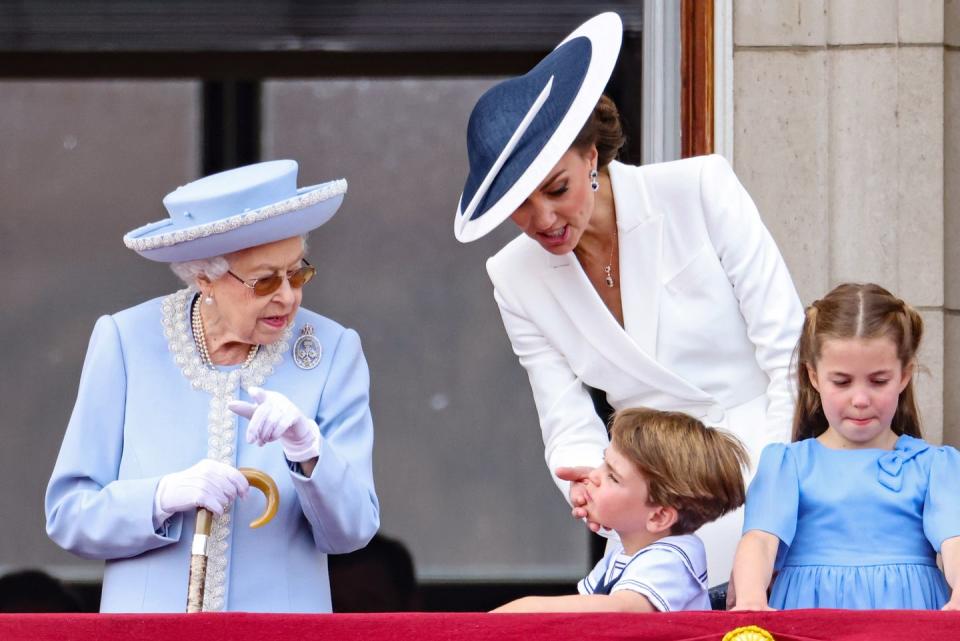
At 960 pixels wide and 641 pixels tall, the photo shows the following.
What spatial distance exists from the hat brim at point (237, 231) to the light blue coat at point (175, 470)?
0.17 meters

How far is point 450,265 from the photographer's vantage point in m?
6.31

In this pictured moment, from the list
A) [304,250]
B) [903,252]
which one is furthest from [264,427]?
[903,252]

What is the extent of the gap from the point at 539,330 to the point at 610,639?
110 cm

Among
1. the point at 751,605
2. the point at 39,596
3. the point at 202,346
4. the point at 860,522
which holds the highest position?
the point at 202,346

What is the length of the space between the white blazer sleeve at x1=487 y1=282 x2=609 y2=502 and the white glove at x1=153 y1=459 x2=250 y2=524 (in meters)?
0.67

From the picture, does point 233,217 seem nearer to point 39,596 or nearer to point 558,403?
point 558,403

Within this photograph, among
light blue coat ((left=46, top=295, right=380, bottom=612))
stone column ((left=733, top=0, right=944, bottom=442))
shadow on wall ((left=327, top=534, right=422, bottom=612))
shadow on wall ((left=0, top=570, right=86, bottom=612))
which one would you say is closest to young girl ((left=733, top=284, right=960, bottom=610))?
light blue coat ((left=46, top=295, right=380, bottom=612))

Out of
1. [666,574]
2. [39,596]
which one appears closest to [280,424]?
[666,574]

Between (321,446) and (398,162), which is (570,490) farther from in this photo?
(398,162)

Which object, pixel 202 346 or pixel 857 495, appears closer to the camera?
pixel 857 495

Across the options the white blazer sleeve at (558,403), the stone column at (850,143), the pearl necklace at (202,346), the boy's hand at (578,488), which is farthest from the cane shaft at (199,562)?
the stone column at (850,143)

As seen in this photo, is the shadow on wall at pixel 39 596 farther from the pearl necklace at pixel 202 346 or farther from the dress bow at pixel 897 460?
the dress bow at pixel 897 460

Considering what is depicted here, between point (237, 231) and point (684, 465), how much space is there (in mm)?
822

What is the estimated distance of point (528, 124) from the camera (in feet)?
9.89
